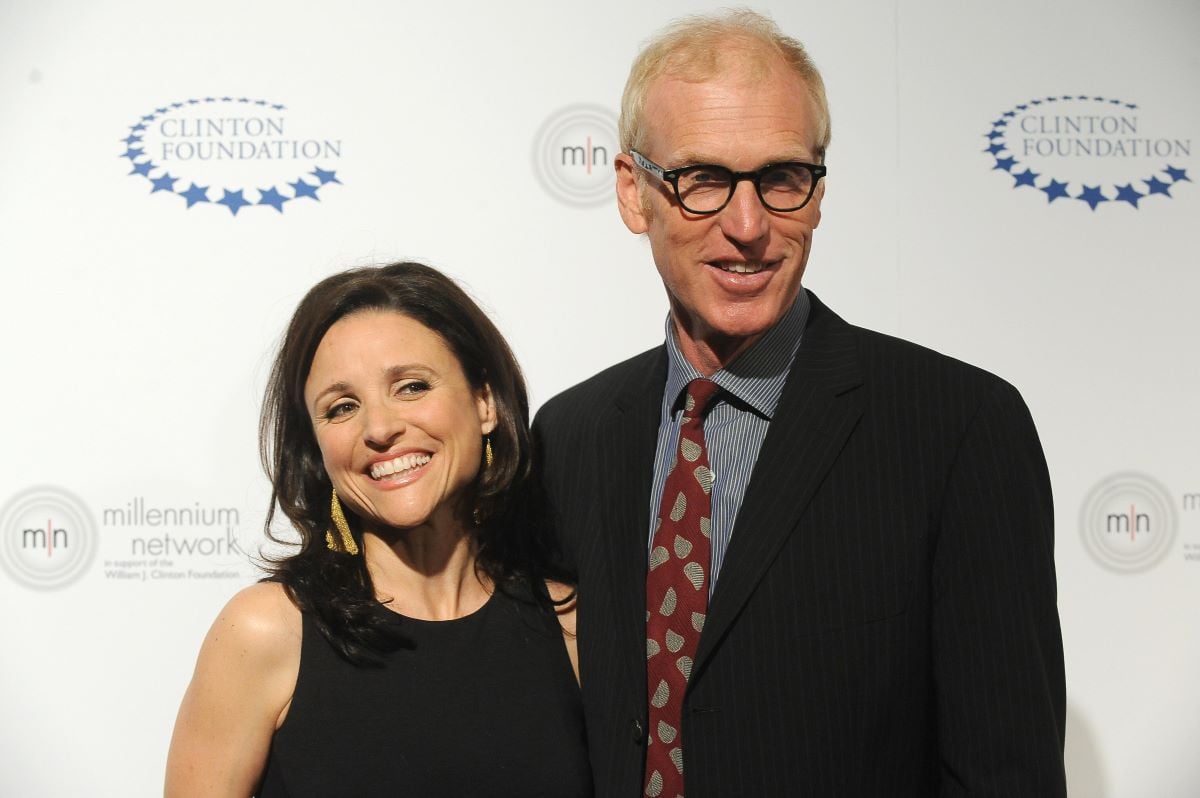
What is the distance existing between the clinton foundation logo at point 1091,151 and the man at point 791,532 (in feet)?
4.36

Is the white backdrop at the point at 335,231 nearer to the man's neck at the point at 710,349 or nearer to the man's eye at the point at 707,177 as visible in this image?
the man's neck at the point at 710,349

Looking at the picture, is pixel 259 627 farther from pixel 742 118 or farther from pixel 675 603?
pixel 742 118

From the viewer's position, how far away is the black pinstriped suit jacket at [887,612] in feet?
5.10

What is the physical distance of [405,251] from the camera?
2.82 meters

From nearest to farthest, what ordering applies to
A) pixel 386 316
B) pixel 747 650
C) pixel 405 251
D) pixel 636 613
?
pixel 747 650
pixel 636 613
pixel 386 316
pixel 405 251

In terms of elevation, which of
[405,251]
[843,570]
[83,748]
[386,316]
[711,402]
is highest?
[405,251]

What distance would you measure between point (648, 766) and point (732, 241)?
2.59 ft

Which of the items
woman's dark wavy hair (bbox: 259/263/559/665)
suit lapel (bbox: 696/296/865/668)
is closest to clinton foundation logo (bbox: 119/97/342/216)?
woman's dark wavy hair (bbox: 259/263/559/665)

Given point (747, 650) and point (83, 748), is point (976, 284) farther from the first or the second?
point (83, 748)

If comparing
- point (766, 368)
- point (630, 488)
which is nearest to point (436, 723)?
point (630, 488)

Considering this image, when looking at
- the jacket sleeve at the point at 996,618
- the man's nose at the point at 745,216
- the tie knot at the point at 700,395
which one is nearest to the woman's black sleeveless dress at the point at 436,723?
the tie knot at the point at 700,395

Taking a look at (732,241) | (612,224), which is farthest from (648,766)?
(612,224)

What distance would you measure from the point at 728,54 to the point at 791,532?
723 millimetres

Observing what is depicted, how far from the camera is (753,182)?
1.67 m
